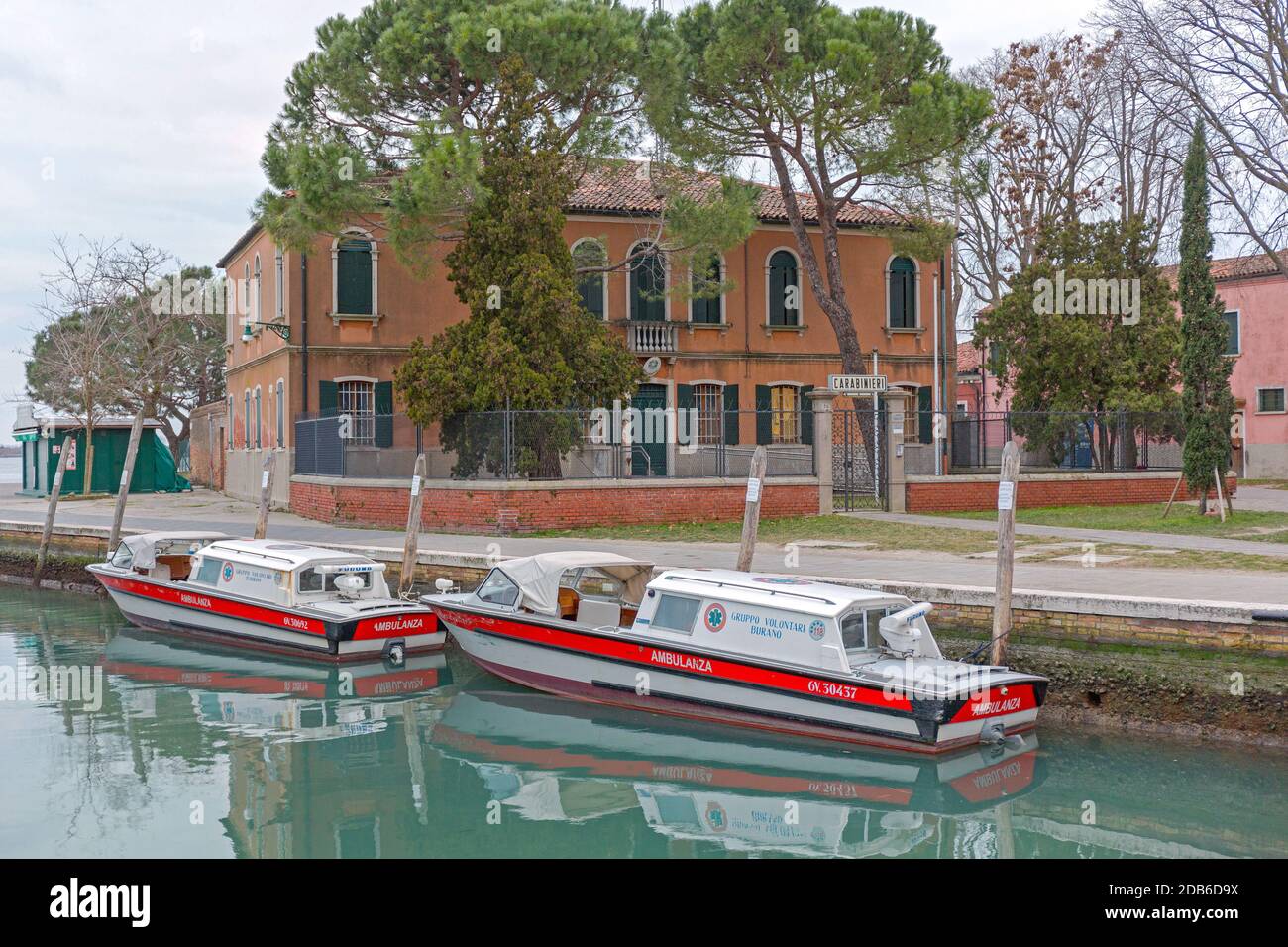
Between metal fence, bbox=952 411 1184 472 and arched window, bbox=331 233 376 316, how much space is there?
1404cm

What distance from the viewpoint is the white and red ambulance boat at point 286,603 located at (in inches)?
622

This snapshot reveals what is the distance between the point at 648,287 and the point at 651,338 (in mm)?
1410

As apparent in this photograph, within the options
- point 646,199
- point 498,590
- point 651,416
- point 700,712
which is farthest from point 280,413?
point 700,712

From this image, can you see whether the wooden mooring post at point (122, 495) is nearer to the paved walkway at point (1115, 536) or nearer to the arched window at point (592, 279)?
the arched window at point (592, 279)

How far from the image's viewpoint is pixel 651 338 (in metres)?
29.9

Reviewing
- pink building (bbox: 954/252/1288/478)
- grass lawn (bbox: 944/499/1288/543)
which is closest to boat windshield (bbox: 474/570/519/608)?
grass lawn (bbox: 944/499/1288/543)

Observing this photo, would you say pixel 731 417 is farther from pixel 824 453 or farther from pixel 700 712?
pixel 700 712

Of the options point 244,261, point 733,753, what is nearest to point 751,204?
point 244,261

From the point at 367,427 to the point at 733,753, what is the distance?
15490mm

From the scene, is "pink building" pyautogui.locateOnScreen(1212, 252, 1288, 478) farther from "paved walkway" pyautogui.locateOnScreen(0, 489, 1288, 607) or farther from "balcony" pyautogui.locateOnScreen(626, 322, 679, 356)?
"paved walkway" pyautogui.locateOnScreen(0, 489, 1288, 607)

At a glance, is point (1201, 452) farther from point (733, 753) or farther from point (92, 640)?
point (92, 640)

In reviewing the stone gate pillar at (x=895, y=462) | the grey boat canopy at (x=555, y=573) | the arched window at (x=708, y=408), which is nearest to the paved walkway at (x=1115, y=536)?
the stone gate pillar at (x=895, y=462)

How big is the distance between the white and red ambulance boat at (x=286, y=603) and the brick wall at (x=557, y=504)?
477cm
